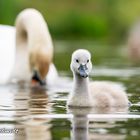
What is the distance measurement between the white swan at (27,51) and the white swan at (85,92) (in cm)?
360

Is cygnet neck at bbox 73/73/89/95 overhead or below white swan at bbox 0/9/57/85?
below

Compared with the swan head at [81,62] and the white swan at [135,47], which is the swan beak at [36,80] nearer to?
the swan head at [81,62]

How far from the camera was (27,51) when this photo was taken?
1703cm

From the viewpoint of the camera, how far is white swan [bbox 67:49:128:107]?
38.3 ft

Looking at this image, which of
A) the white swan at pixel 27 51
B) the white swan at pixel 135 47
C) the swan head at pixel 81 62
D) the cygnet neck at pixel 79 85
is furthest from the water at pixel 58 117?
the white swan at pixel 135 47

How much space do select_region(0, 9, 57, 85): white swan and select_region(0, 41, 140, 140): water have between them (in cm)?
38

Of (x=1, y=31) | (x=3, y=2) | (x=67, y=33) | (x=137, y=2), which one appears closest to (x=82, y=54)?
(x=1, y=31)

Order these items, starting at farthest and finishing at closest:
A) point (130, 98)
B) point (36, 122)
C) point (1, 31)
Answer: point (1, 31) < point (130, 98) < point (36, 122)

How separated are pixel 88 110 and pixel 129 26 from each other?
27.8 metres

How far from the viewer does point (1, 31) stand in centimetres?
1767

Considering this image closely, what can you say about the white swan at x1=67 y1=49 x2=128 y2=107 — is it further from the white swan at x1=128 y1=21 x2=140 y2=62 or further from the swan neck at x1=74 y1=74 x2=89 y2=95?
the white swan at x1=128 y1=21 x2=140 y2=62

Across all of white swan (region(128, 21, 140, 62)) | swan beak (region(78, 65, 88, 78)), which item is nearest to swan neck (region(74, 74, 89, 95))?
swan beak (region(78, 65, 88, 78))

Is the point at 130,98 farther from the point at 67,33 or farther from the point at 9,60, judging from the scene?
the point at 67,33

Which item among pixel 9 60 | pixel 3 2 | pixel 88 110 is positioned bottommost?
pixel 88 110
